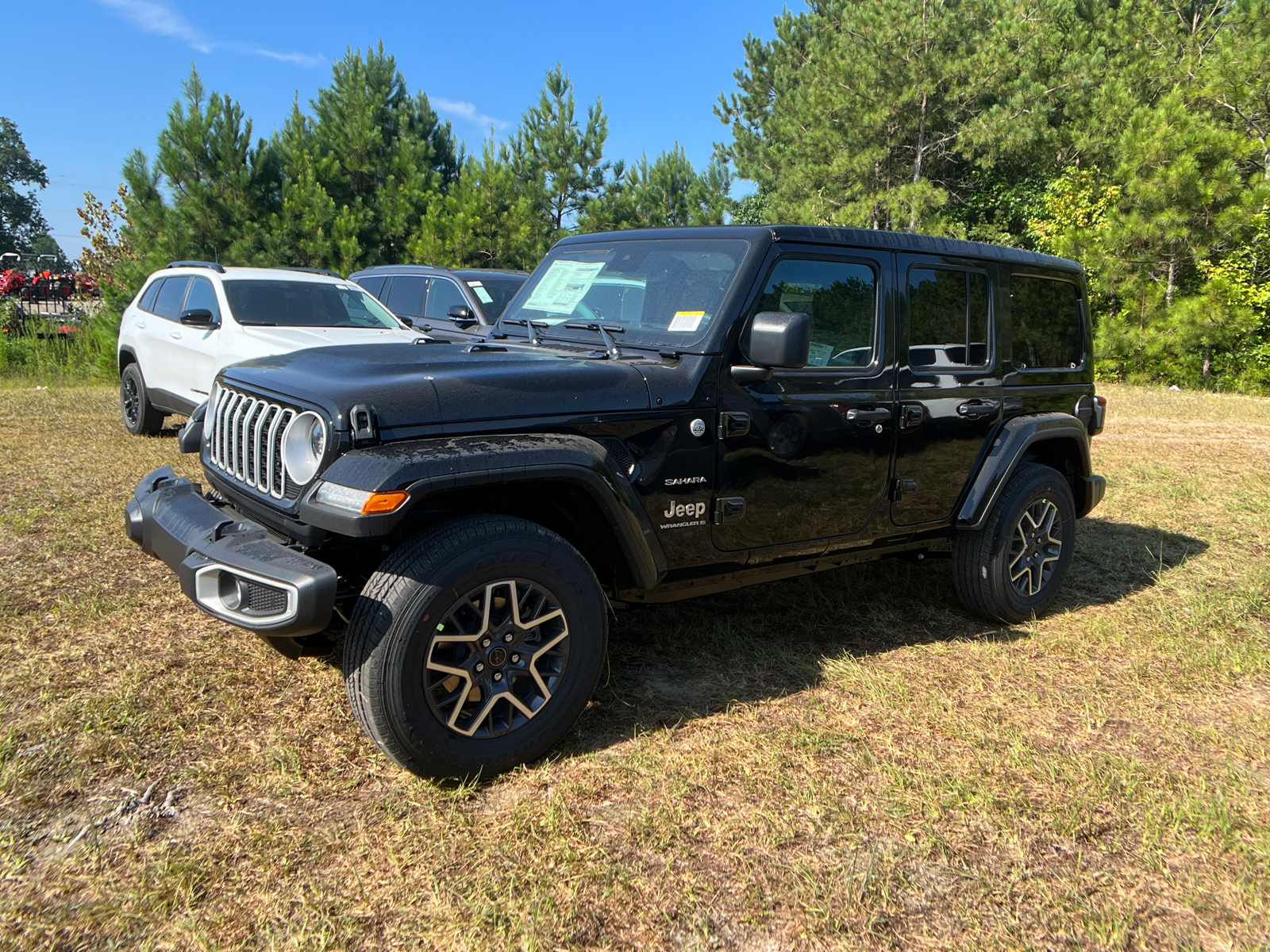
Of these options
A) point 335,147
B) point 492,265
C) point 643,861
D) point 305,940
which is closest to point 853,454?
point 643,861

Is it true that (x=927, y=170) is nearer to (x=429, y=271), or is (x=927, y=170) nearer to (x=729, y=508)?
(x=429, y=271)

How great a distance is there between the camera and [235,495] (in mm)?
3297

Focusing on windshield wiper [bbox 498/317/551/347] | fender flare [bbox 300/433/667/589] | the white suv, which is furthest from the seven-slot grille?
the white suv

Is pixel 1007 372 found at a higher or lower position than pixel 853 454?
higher

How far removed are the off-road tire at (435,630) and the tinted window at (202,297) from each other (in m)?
5.88

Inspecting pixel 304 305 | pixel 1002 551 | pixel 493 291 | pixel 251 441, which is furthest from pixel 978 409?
pixel 493 291

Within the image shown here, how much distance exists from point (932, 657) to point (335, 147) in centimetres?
2018

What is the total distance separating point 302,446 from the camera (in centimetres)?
296

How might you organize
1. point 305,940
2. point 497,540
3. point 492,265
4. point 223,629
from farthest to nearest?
point 492,265 → point 223,629 → point 497,540 → point 305,940

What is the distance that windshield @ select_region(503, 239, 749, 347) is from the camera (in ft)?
11.6

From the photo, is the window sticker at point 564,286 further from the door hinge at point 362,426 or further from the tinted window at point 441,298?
the tinted window at point 441,298

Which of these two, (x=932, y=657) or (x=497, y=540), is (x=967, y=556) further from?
(x=497, y=540)

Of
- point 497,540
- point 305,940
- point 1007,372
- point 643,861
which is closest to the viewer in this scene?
point 305,940

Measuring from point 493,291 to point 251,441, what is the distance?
6885 millimetres
